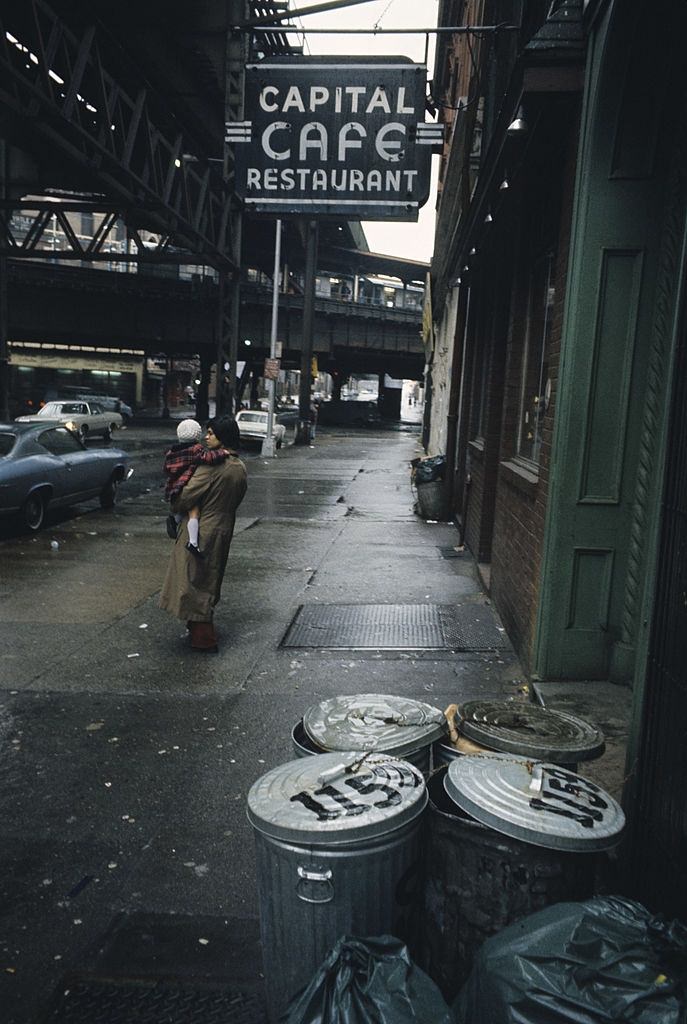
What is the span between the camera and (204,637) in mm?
6703

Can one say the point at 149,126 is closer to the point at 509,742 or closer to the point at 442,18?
the point at 442,18

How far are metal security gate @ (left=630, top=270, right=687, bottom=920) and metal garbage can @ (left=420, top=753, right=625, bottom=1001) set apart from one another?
11.2 inches

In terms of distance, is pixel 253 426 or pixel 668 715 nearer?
pixel 668 715

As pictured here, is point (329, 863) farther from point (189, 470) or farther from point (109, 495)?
point (109, 495)

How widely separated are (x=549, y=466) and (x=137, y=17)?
15702 millimetres

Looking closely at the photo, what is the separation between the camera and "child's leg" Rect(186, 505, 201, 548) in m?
6.43

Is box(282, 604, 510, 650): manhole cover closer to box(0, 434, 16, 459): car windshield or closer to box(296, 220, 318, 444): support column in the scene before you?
box(0, 434, 16, 459): car windshield

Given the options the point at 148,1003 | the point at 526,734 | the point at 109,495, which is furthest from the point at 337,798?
the point at 109,495

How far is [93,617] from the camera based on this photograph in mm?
7723

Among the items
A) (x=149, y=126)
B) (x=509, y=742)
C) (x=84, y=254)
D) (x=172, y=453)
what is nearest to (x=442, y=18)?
(x=149, y=126)

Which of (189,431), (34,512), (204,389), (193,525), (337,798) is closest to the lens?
(337,798)

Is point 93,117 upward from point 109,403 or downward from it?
upward

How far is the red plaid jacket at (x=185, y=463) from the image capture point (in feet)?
21.3

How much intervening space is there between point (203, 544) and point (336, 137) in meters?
4.73
